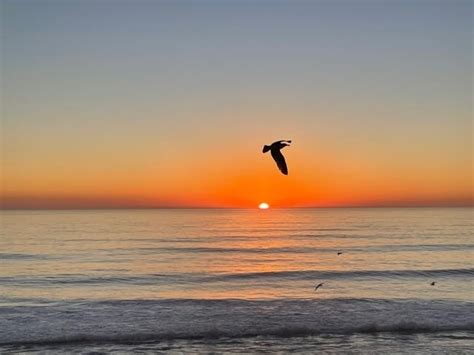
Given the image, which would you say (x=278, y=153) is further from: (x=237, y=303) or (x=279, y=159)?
(x=237, y=303)

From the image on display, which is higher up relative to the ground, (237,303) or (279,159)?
(279,159)

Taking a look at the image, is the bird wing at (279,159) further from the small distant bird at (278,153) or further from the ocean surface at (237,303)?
the ocean surface at (237,303)

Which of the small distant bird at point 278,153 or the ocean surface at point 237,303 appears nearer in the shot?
the small distant bird at point 278,153

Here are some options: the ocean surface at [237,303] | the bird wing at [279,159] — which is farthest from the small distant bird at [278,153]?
the ocean surface at [237,303]

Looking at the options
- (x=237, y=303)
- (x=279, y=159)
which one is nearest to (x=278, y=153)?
(x=279, y=159)

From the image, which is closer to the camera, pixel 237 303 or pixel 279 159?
pixel 279 159

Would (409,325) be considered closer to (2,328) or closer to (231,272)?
(2,328)

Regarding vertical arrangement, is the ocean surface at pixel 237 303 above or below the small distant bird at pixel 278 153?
below

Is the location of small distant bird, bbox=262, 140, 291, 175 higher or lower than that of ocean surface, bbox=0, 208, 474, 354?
higher

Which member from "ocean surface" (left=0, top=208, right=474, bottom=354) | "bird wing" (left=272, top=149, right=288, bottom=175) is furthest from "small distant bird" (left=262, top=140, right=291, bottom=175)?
"ocean surface" (left=0, top=208, right=474, bottom=354)

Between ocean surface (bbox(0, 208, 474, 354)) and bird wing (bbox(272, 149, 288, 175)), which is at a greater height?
bird wing (bbox(272, 149, 288, 175))

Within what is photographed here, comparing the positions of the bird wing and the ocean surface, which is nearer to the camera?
the bird wing

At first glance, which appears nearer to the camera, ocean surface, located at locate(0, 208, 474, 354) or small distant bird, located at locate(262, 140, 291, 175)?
small distant bird, located at locate(262, 140, 291, 175)

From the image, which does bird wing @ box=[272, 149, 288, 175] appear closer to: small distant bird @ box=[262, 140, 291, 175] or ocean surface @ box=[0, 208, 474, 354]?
small distant bird @ box=[262, 140, 291, 175]
